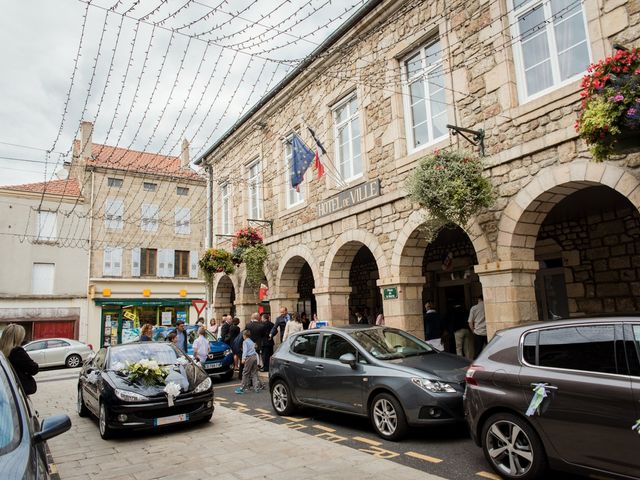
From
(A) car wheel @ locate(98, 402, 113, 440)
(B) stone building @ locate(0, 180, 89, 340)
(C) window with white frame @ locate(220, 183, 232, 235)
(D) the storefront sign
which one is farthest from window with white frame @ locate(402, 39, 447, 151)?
(B) stone building @ locate(0, 180, 89, 340)

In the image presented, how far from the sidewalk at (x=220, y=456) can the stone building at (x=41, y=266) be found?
2041 centimetres

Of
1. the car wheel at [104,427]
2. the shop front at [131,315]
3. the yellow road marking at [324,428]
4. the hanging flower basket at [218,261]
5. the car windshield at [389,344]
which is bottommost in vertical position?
the yellow road marking at [324,428]

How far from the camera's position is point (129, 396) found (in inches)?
256

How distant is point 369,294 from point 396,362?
368 inches

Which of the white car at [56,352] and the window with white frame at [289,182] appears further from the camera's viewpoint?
the white car at [56,352]

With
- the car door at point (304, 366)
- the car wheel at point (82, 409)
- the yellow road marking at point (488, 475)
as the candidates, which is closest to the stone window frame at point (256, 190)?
the car wheel at point (82, 409)

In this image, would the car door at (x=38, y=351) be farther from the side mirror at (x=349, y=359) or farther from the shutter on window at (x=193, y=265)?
the side mirror at (x=349, y=359)

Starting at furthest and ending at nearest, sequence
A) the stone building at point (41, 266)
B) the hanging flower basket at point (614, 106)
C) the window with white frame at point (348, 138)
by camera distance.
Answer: the stone building at point (41, 266) → the window with white frame at point (348, 138) → the hanging flower basket at point (614, 106)

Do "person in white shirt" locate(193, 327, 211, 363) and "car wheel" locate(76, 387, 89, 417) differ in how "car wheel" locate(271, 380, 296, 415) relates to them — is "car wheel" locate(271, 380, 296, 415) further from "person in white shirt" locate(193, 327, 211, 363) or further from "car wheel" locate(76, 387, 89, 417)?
"person in white shirt" locate(193, 327, 211, 363)

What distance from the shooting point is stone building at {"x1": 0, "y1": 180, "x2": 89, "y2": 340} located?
79.9 feet

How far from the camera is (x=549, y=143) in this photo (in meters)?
7.19

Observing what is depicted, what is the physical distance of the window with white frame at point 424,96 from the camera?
370 inches

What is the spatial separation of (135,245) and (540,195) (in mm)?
25381

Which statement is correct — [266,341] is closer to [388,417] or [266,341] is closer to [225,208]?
[388,417]
